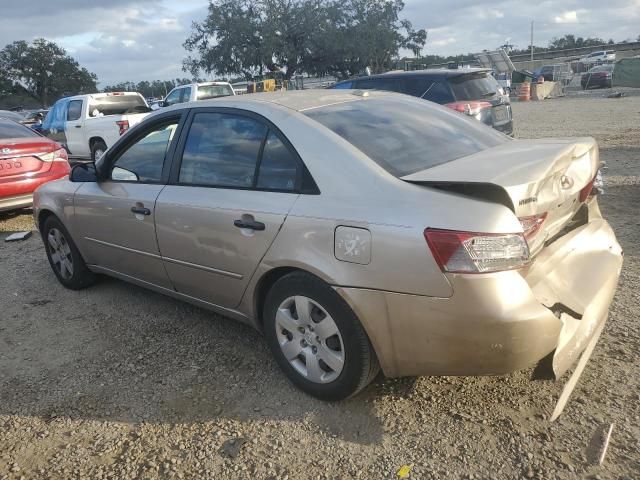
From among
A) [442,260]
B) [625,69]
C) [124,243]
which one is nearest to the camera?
[442,260]

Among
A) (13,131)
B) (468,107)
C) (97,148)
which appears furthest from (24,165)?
(468,107)

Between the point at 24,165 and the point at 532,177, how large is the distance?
684 cm

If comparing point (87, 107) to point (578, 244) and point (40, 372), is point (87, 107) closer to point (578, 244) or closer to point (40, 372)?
point (40, 372)

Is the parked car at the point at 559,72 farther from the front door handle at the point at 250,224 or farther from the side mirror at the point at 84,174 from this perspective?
the front door handle at the point at 250,224

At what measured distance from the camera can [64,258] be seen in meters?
4.84

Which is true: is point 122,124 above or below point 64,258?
above

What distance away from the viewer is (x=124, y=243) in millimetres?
3957

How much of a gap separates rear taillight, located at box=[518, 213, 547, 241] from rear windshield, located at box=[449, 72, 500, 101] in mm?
6720

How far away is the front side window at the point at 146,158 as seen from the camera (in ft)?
12.3

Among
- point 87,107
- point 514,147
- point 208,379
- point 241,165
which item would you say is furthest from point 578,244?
point 87,107

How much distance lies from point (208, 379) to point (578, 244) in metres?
2.21

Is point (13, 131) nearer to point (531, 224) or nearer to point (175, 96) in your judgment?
point (531, 224)

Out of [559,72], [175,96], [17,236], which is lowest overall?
[559,72]

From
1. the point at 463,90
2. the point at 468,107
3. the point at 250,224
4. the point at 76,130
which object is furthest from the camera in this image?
the point at 76,130
